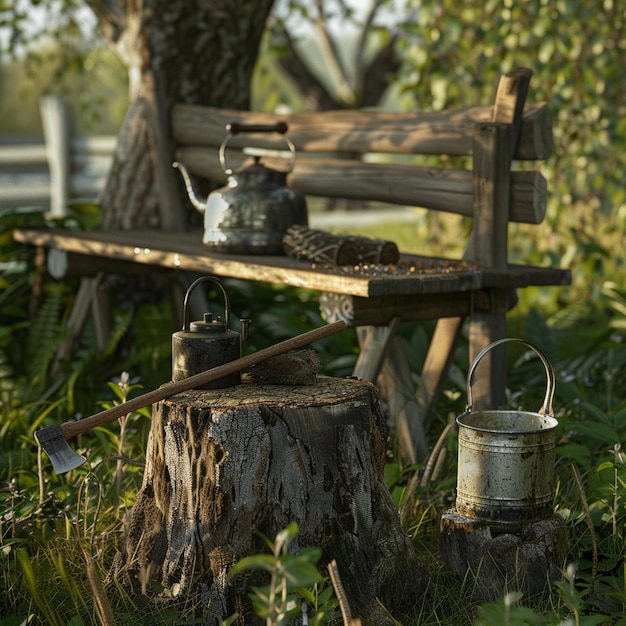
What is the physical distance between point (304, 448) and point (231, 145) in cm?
234

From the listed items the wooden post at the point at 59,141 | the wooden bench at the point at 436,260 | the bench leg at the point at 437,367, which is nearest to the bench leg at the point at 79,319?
the wooden bench at the point at 436,260

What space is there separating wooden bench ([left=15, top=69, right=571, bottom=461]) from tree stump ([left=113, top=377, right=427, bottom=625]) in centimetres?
59

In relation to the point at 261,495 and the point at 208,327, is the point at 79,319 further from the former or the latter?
the point at 261,495

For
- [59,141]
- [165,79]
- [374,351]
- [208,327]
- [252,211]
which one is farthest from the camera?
[59,141]

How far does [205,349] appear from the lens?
243 centimetres

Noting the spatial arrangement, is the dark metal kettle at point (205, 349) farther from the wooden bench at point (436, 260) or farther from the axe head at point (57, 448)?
the wooden bench at point (436, 260)

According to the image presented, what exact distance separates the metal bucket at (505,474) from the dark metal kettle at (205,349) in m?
0.57

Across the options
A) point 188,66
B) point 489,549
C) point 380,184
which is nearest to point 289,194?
point 380,184

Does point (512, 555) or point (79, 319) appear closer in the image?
point (512, 555)

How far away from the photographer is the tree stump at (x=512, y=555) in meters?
2.39

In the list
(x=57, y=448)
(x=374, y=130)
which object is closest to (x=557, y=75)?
(x=374, y=130)

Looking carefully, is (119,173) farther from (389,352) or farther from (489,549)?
(489,549)

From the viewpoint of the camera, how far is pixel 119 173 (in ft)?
15.3

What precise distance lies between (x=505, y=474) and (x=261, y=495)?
563 mm
